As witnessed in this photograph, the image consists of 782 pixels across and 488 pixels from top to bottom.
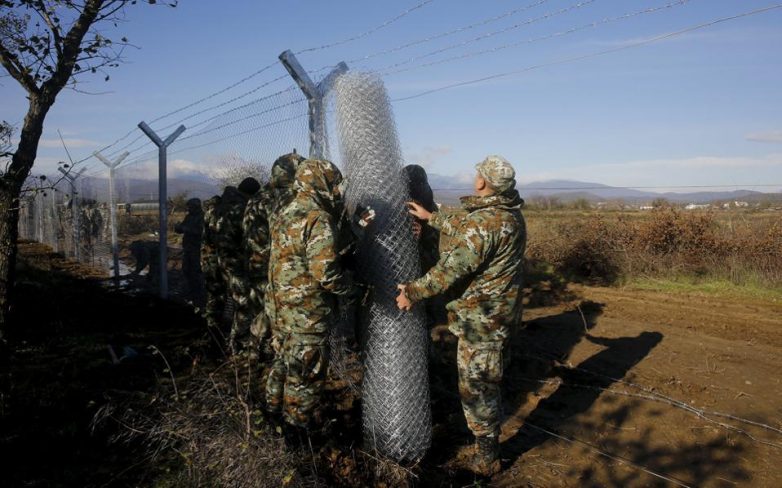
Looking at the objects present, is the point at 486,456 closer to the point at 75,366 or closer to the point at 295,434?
the point at 295,434

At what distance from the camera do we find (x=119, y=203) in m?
10.7

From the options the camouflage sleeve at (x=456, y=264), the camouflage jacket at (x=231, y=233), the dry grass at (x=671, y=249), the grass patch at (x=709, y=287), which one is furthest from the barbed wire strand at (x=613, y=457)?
the dry grass at (x=671, y=249)

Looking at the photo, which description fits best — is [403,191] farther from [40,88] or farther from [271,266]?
[40,88]

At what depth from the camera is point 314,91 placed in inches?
180

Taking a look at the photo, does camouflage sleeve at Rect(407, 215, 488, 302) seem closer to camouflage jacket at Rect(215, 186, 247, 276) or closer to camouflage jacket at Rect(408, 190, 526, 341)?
camouflage jacket at Rect(408, 190, 526, 341)

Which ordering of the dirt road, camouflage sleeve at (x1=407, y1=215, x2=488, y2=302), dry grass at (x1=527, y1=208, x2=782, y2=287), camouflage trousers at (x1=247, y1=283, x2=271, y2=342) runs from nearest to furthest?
1. camouflage sleeve at (x1=407, y1=215, x2=488, y2=302)
2. the dirt road
3. camouflage trousers at (x1=247, y1=283, x2=271, y2=342)
4. dry grass at (x1=527, y1=208, x2=782, y2=287)

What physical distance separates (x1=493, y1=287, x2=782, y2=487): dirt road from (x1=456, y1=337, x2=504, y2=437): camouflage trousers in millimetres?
373

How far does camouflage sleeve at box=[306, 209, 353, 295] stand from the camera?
3166 millimetres

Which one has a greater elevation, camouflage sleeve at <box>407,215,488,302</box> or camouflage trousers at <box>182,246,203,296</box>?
camouflage sleeve at <box>407,215,488,302</box>

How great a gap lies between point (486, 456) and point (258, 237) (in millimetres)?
2681

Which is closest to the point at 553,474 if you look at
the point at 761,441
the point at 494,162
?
the point at 761,441

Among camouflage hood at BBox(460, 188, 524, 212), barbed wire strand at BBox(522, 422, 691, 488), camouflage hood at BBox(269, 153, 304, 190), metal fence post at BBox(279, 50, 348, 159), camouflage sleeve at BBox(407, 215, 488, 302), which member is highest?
metal fence post at BBox(279, 50, 348, 159)

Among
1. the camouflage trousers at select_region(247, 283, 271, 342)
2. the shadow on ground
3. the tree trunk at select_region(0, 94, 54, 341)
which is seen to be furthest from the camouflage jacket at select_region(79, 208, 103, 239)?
the camouflage trousers at select_region(247, 283, 271, 342)

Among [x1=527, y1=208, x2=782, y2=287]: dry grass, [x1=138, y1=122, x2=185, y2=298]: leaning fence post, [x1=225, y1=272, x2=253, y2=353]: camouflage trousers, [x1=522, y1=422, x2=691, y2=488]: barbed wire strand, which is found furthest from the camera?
[x1=527, y1=208, x2=782, y2=287]: dry grass
